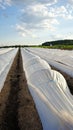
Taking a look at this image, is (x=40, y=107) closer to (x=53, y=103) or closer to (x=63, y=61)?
(x=53, y=103)

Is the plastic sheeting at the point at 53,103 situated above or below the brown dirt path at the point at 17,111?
above

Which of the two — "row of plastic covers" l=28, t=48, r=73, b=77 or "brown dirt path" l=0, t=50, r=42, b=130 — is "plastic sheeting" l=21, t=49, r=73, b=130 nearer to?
"brown dirt path" l=0, t=50, r=42, b=130

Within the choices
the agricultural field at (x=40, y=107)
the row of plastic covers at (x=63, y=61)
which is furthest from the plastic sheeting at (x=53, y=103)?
the row of plastic covers at (x=63, y=61)

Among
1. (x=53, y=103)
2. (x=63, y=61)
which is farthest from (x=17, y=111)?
(x=63, y=61)

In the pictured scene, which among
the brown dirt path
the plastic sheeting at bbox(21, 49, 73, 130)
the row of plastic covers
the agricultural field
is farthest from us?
the row of plastic covers

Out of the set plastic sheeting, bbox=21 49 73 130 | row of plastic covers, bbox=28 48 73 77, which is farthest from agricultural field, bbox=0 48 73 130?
row of plastic covers, bbox=28 48 73 77

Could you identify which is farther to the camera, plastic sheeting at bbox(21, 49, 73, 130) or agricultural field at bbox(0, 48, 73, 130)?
agricultural field at bbox(0, 48, 73, 130)

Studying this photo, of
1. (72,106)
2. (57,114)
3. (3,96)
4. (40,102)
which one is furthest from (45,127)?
(3,96)

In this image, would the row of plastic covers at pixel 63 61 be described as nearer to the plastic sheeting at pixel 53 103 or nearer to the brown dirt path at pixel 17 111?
the brown dirt path at pixel 17 111

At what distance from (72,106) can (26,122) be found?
1.25 m

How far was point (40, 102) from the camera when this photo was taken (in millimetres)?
6309

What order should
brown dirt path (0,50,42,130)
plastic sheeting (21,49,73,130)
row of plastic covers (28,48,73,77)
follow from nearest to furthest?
plastic sheeting (21,49,73,130) < brown dirt path (0,50,42,130) < row of plastic covers (28,48,73,77)

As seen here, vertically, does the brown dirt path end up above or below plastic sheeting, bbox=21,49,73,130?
below

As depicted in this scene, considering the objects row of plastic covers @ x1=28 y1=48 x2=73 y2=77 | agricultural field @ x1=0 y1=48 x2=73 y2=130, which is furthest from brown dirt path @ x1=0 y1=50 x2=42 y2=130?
row of plastic covers @ x1=28 y1=48 x2=73 y2=77
